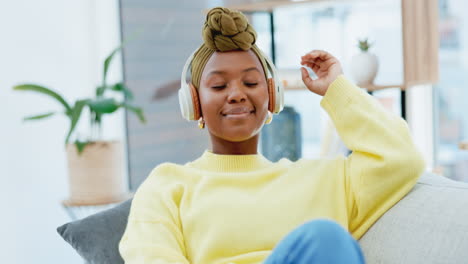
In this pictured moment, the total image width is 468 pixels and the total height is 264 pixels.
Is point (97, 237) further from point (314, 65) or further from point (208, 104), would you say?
point (314, 65)

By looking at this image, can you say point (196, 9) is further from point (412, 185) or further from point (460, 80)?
point (412, 185)

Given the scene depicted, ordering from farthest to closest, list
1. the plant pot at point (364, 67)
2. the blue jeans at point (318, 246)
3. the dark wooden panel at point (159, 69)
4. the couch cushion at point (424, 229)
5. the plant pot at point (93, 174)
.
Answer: the dark wooden panel at point (159, 69) < the plant pot at point (93, 174) < the plant pot at point (364, 67) < the couch cushion at point (424, 229) < the blue jeans at point (318, 246)

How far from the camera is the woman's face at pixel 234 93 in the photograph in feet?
4.42

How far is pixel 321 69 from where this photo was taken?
4.78 feet

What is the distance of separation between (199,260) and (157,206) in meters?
0.15

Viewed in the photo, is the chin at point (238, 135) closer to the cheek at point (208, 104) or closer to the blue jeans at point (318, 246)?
the cheek at point (208, 104)

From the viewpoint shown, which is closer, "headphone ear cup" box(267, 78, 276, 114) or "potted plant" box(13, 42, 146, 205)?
"headphone ear cup" box(267, 78, 276, 114)

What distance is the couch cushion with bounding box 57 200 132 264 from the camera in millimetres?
1413

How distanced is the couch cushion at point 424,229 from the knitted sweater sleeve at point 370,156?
3 centimetres

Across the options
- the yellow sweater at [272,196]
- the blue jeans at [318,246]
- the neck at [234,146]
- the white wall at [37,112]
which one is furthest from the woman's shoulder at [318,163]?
the white wall at [37,112]

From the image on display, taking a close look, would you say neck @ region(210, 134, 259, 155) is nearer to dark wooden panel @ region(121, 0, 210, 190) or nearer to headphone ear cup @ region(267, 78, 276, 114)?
headphone ear cup @ region(267, 78, 276, 114)

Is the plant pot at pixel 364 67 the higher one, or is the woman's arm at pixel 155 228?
the plant pot at pixel 364 67

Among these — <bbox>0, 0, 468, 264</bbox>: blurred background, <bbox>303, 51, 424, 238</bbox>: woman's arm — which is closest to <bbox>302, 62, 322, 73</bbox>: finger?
<bbox>303, 51, 424, 238</bbox>: woman's arm

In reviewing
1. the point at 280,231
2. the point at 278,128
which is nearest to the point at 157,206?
the point at 280,231
